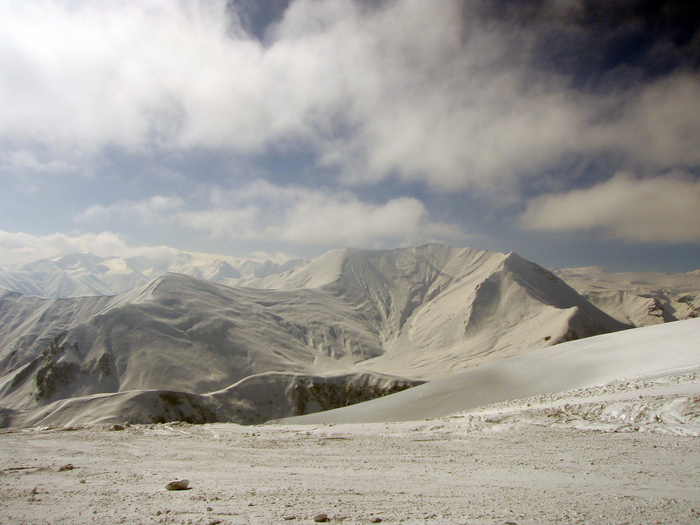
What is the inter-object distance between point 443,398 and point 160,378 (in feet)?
169

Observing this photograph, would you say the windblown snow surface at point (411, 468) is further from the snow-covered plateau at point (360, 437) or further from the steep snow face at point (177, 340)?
the steep snow face at point (177, 340)

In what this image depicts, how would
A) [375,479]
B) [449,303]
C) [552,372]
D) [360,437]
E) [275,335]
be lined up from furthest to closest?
[449,303] < [275,335] < [552,372] < [360,437] < [375,479]

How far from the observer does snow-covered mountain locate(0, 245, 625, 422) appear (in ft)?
192

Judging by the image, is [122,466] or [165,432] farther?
[165,432]

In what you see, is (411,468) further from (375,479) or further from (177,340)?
(177,340)

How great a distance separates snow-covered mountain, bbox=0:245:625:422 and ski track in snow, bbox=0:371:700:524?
1332 inches

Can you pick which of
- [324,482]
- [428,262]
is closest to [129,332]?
[324,482]

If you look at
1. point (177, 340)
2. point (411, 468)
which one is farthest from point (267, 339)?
point (411, 468)

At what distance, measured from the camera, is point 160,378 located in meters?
62.4

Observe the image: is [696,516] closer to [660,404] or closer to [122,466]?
[660,404]

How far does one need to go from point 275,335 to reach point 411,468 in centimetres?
8541

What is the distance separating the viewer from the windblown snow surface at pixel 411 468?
6.77 m

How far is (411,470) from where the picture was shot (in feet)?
A: 31.8

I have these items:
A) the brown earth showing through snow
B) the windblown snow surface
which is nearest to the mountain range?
the windblown snow surface
